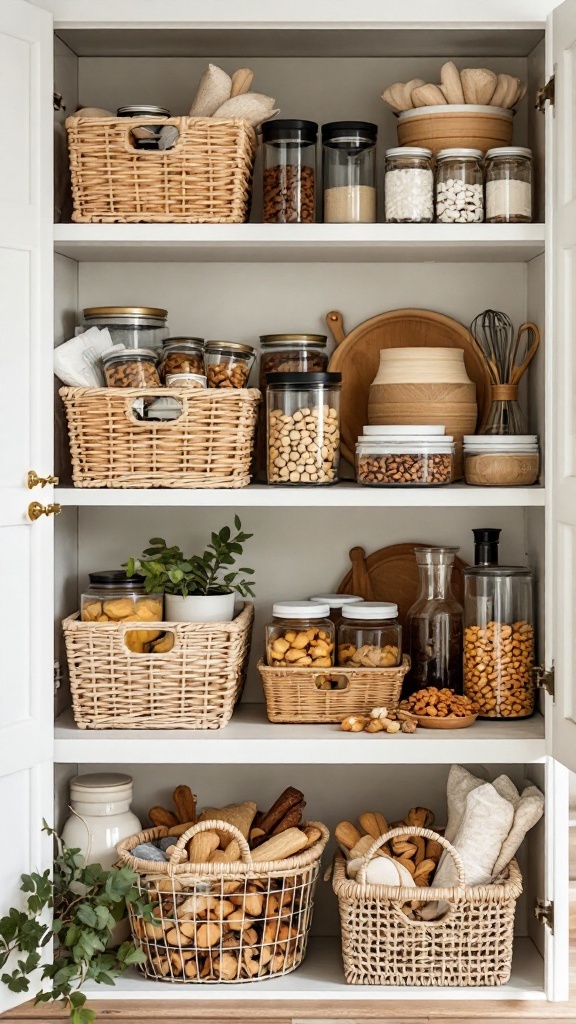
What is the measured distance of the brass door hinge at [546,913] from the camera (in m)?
2.04

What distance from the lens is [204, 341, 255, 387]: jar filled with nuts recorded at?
84.7 inches

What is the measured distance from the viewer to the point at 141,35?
2189 mm

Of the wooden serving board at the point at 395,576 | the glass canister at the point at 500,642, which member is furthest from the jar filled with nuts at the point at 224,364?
the glass canister at the point at 500,642

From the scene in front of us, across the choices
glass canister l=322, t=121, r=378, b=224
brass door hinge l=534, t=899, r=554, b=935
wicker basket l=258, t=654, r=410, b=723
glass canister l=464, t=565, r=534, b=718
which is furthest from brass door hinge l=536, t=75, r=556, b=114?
brass door hinge l=534, t=899, r=554, b=935

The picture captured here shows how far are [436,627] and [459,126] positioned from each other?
1.00 meters

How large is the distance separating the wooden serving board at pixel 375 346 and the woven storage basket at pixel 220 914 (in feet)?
2.87

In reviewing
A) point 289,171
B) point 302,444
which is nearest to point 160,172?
point 289,171

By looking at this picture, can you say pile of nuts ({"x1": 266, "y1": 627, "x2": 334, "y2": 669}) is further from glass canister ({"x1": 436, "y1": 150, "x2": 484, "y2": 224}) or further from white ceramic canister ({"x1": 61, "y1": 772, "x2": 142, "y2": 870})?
glass canister ({"x1": 436, "y1": 150, "x2": 484, "y2": 224})

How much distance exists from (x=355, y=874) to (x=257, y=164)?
4.91 ft

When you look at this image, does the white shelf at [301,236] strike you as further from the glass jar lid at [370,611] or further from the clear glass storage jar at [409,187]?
the glass jar lid at [370,611]

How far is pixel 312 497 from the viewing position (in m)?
2.08

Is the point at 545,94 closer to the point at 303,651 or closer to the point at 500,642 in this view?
the point at 500,642

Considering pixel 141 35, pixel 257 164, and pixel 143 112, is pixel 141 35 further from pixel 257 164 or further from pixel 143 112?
pixel 257 164

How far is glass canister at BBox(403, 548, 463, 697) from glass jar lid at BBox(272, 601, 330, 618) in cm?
21
